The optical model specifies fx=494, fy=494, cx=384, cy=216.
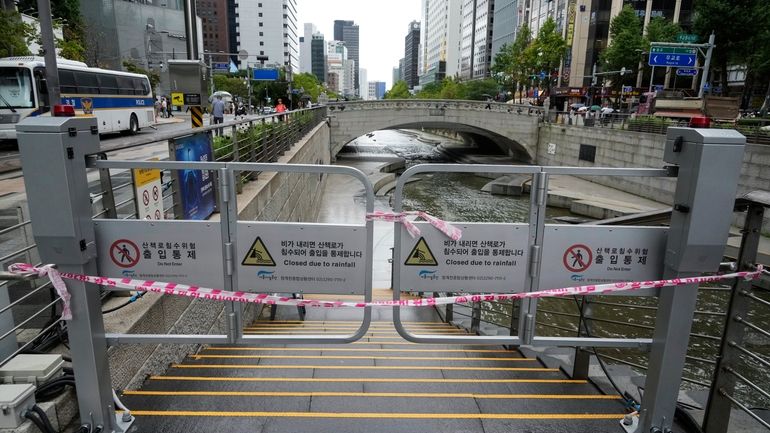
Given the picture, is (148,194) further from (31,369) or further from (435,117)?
(435,117)

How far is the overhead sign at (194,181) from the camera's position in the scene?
17.7ft

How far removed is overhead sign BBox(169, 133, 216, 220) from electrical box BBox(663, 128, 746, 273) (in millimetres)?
4552

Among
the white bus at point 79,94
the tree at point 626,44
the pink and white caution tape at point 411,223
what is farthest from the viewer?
the tree at point 626,44

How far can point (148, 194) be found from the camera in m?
4.55

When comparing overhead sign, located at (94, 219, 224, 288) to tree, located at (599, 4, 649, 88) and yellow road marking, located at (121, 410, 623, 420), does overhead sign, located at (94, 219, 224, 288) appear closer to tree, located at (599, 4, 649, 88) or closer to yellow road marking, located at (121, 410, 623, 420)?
yellow road marking, located at (121, 410, 623, 420)

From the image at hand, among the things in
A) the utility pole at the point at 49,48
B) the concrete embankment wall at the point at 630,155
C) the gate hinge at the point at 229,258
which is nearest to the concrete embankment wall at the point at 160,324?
the gate hinge at the point at 229,258

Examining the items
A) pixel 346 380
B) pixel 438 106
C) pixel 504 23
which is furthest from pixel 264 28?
pixel 346 380

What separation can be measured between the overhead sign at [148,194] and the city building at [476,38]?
367ft

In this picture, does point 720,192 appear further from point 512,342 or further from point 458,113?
point 458,113

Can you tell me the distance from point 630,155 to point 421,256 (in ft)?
94.9

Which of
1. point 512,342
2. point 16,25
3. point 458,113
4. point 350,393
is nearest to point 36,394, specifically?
Result: point 350,393

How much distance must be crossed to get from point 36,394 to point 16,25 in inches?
947

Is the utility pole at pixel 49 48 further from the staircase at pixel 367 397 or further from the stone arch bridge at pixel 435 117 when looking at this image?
the stone arch bridge at pixel 435 117

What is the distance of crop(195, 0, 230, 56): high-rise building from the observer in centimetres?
11200
